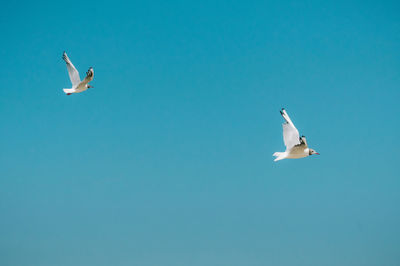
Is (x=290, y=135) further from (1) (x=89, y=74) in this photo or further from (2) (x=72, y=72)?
(2) (x=72, y=72)

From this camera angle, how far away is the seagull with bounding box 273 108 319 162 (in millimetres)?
26062

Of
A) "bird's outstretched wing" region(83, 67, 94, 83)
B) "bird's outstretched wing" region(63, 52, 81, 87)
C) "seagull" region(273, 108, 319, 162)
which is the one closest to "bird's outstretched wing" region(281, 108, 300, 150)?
"seagull" region(273, 108, 319, 162)

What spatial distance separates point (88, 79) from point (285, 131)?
491 inches

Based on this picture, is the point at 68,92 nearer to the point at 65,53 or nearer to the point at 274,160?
the point at 65,53

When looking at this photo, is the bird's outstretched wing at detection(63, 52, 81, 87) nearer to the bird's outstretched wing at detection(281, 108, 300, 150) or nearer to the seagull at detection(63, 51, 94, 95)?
the seagull at detection(63, 51, 94, 95)

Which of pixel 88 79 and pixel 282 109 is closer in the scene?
pixel 282 109

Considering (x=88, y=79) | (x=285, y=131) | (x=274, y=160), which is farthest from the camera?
(x=88, y=79)

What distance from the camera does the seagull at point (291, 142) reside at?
26062mm

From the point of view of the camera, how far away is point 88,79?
30578 mm

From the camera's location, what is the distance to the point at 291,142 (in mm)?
26500

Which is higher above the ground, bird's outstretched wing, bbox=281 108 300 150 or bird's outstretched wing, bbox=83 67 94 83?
bird's outstretched wing, bbox=83 67 94 83

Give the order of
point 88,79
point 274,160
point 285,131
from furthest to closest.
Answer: point 88,79, point 285,131, point 274,160

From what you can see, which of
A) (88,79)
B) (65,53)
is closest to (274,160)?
(88,79)

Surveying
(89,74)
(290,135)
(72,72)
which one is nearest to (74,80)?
(72,72)
